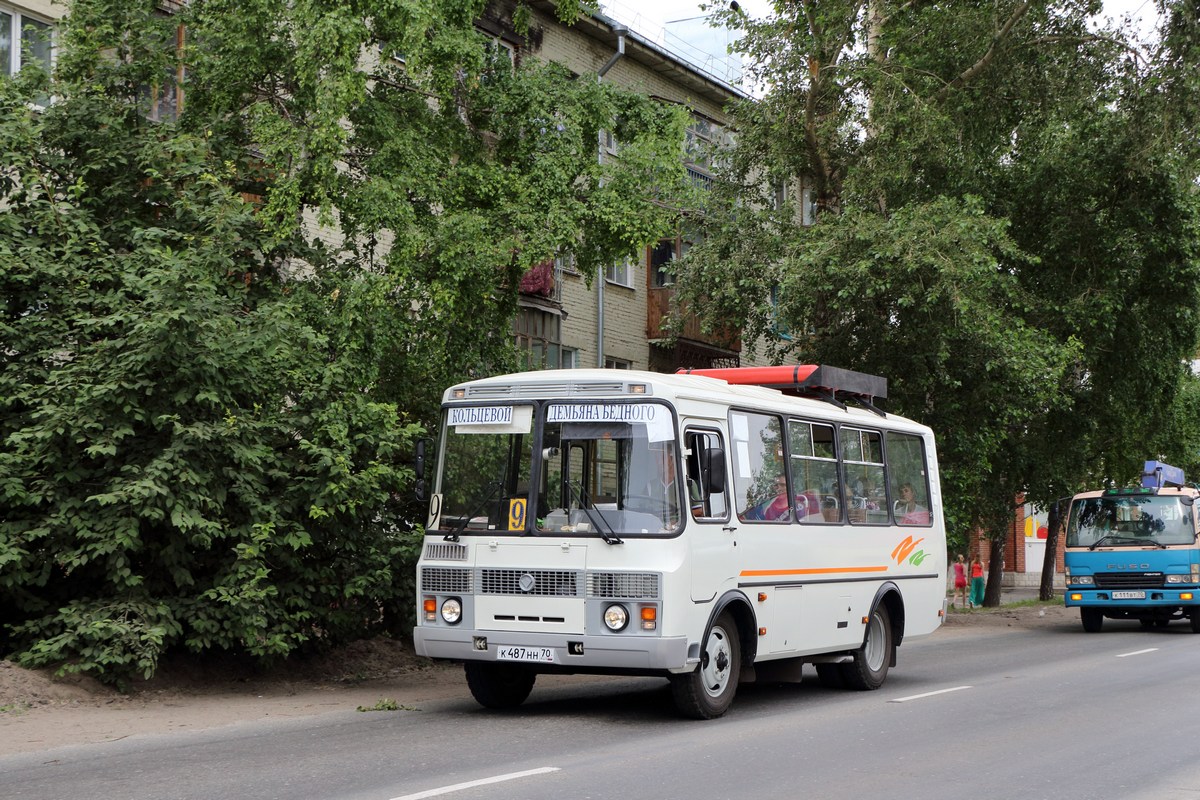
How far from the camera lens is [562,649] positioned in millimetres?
10688

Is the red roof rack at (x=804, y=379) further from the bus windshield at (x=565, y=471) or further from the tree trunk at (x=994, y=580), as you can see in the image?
the tree trunk at (x=994, y=580)

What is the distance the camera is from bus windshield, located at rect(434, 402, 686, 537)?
1077 cm

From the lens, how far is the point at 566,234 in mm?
15164

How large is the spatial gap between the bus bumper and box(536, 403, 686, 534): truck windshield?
851mm

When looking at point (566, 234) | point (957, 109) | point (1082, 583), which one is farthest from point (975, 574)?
point (566, 234)

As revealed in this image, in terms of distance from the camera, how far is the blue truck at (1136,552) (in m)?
23.9

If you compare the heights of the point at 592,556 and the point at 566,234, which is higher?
the point at 566,234

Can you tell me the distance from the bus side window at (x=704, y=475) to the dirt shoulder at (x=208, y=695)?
3.37 m

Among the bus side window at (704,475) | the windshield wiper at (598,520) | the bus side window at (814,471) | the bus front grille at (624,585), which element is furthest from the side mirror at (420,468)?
the bus side window at (814,471)

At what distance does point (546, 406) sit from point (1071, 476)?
21243 millimetres

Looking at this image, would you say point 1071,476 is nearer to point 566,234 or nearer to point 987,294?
point 987,294

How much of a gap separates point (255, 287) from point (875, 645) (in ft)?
24.2

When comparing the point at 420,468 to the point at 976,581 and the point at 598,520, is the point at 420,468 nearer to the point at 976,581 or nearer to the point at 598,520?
the point at 598,520

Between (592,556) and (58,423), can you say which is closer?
(592,556)
